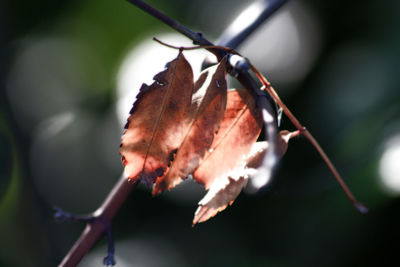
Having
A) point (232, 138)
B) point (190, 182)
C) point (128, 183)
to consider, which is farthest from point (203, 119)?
point (190, 182)

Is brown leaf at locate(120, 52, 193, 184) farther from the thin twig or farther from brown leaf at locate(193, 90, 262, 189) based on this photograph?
the thin twig

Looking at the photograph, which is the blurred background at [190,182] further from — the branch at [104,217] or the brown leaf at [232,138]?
the brown leaf at [232,138]

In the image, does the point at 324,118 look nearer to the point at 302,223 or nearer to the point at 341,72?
the point at 341,72

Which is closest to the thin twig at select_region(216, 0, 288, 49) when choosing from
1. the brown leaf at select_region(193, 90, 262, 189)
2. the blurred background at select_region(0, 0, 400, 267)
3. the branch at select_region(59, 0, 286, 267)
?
the branch at select_region(59, 0, 286, 267)

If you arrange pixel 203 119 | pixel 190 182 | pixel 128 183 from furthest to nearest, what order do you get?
pixel 190 182 < pixel 128 183 < pixel 203 119

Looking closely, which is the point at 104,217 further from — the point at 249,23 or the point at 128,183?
the point at 249,23

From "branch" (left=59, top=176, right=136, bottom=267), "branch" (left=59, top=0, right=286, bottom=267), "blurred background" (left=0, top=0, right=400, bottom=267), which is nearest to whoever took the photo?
"branch" (left=59, top=0, right=286, bottom=267)

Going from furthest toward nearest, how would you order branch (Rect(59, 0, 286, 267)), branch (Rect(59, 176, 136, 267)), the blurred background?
the blurred background → branch (Rect(59, 176, 136, 267)) → branch (Rect(59, 0, 286, 267))
